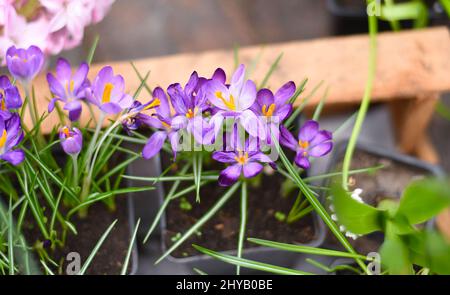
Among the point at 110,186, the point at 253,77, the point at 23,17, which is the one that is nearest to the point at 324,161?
the point at 253,77

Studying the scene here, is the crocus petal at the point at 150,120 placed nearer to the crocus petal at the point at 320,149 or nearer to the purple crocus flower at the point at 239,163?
the purple crocus flower at the point at 239,163

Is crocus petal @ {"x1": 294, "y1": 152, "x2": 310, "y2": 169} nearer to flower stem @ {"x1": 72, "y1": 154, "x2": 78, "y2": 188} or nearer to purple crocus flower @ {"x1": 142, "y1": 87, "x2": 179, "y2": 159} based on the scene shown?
purple crocus flower @ {"x1": 142, "y1": 87, "x2": 179, "y2": 159}

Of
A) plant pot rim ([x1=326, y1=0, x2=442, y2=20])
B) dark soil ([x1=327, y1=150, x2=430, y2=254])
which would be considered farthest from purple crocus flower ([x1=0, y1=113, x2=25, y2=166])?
plant pot rim ([x1=326, y1=0, x2=442, y2=20])

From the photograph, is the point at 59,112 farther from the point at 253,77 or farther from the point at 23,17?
the point at 253,77

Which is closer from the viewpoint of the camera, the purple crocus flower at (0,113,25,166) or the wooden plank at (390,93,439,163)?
the purple crocus flower at (0,113,25,166)
